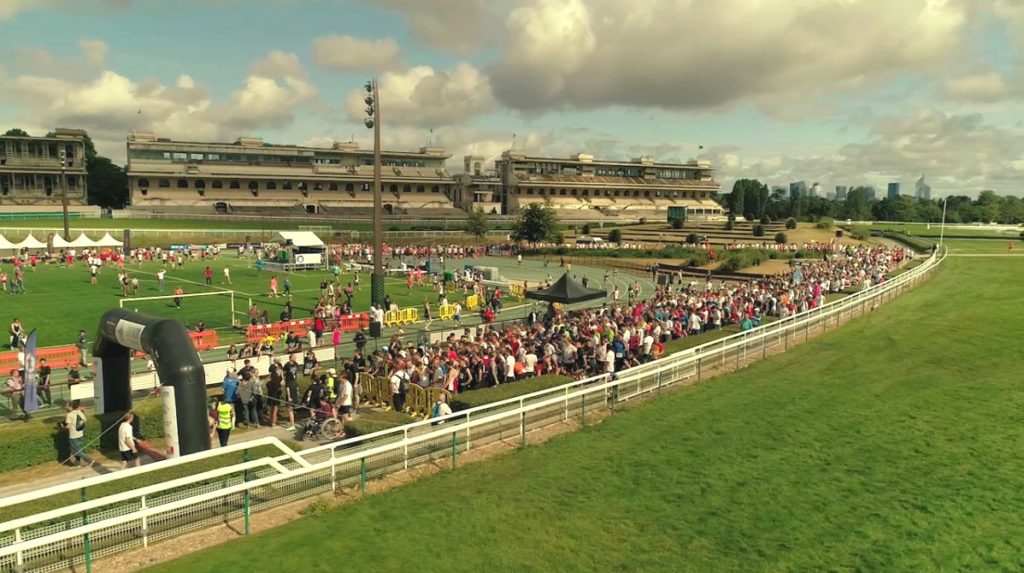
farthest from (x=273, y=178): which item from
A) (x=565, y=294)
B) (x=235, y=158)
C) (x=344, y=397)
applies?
(x=344, y=397)

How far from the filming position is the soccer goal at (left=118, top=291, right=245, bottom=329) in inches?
1080

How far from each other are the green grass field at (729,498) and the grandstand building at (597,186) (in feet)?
326

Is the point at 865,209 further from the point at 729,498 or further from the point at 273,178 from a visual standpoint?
the point at 729,498

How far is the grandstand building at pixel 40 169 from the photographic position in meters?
86.9

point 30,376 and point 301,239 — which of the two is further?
point 301,239

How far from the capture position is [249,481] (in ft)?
28.1

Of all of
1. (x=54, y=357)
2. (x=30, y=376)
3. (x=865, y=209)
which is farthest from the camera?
(x=865, y=209)

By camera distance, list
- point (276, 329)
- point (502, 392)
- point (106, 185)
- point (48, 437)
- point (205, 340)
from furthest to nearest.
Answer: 1. point (106, 185)
2. point (276, 329)
3. point (205, 340)
4. point (502, 392)
5. point (48, 437)

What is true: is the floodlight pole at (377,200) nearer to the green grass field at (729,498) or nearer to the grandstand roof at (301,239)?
the green grass field at (729,498)

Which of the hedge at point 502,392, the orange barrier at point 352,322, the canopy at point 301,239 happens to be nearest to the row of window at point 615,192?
the canopy at point 301,239

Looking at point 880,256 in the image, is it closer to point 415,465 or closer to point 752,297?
point 752,297

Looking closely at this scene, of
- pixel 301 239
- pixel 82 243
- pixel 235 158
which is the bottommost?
pixel 82 243

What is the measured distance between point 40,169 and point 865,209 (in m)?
166

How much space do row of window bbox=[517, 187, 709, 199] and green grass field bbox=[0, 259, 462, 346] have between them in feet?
252
